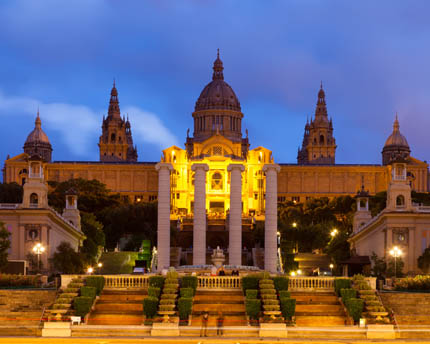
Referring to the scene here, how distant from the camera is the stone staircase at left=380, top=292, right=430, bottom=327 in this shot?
65.3 m

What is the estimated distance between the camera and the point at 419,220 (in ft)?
345

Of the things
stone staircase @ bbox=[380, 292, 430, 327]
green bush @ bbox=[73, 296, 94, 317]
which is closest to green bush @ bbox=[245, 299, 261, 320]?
stone staircase @ bbox=[380, 292, 430, 327]

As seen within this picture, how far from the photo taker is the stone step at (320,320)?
64.6 metres

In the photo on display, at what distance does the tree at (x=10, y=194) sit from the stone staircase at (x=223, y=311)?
100 meters

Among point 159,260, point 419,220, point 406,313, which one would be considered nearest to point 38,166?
point 159,260

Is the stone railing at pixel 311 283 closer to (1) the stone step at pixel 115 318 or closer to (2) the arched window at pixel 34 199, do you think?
(1) the stone step at pixel 115 318

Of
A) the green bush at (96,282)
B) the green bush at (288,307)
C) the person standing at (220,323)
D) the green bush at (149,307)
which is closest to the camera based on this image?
the person standing at (220,323)

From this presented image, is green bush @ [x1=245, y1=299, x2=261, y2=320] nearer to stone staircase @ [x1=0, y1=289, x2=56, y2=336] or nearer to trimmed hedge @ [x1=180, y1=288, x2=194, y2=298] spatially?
trimmed hedge @ [x1=180, y1=288, x2=194, y2=298]

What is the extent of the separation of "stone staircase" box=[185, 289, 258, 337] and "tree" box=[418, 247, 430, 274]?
1373 inches

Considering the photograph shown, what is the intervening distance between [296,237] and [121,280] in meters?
75.8

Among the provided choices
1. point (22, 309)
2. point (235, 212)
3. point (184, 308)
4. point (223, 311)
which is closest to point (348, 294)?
point (223, 311)

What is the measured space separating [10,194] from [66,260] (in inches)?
2463

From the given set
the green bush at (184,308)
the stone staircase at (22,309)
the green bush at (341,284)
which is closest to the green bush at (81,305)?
the stone staircase at (22,309)

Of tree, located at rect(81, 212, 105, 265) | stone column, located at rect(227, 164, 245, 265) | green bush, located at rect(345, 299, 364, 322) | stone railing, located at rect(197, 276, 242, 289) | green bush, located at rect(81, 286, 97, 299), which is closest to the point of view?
green bush, located at rect(345, 299, 364, 322)
